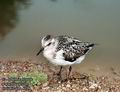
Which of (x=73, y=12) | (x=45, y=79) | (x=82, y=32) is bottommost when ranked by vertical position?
(x=45, y=79)

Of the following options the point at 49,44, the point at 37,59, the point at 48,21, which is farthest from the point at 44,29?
the point at 49,44

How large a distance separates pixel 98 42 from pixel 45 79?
→ 194 cm

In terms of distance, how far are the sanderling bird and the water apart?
2.12 ft

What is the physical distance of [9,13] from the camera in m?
10.4

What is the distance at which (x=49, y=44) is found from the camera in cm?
793

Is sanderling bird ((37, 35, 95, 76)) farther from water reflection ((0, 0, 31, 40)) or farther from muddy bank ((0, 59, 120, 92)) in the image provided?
water reflection ((0, 0, 31, 40))

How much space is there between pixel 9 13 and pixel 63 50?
112 inches

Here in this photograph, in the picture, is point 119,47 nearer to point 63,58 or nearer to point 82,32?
point 82,32

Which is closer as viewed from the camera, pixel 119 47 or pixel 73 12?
pixel 119 47

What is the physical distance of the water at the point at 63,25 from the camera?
9.17 meters

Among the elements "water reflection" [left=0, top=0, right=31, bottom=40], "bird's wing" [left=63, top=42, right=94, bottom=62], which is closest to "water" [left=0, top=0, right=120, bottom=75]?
"water reflection" [left=0, top=0, right=31, bottom=40]

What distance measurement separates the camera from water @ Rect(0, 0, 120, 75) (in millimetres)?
9172

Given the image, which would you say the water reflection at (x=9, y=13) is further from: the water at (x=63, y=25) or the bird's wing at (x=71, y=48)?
the bird's wing at (x=71, y=48)

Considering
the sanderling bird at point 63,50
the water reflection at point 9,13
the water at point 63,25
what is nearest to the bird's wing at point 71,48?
the sanderling bird at point 63,50
